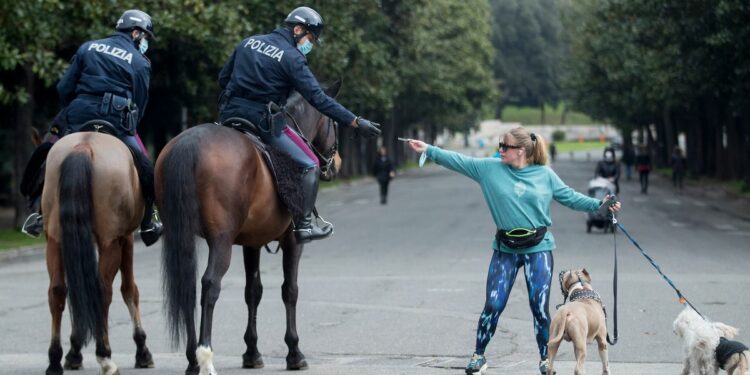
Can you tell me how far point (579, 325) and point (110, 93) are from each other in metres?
4.25

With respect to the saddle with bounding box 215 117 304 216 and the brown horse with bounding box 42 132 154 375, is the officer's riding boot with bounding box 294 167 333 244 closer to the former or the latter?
the saddle with bounding box 215 117 304 216

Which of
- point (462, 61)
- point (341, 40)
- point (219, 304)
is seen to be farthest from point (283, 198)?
point (462, 61)

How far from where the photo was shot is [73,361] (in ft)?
33.5

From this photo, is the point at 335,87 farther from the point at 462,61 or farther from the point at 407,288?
the point at 462,61

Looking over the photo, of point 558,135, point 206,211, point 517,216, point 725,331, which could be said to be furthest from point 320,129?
point 558,135

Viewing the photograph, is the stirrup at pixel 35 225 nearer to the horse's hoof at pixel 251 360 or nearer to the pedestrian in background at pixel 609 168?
the horse's hoof at pixel 251 360

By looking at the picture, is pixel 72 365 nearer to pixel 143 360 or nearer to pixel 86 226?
pixel 143 360

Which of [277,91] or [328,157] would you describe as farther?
[328,157]

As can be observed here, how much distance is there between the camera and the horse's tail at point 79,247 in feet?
30.9

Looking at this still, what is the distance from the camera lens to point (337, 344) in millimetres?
11844

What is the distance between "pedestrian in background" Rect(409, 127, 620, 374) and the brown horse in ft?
7.39

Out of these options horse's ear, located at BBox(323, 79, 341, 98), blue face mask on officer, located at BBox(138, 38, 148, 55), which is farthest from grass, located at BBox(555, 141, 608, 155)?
blue face mask on officer, located at BBox(138, 38, 148, 55)

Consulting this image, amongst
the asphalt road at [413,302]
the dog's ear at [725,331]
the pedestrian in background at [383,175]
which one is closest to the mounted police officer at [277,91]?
the asphalt road at [413,302]

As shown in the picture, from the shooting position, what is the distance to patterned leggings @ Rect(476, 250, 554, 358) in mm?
9484
